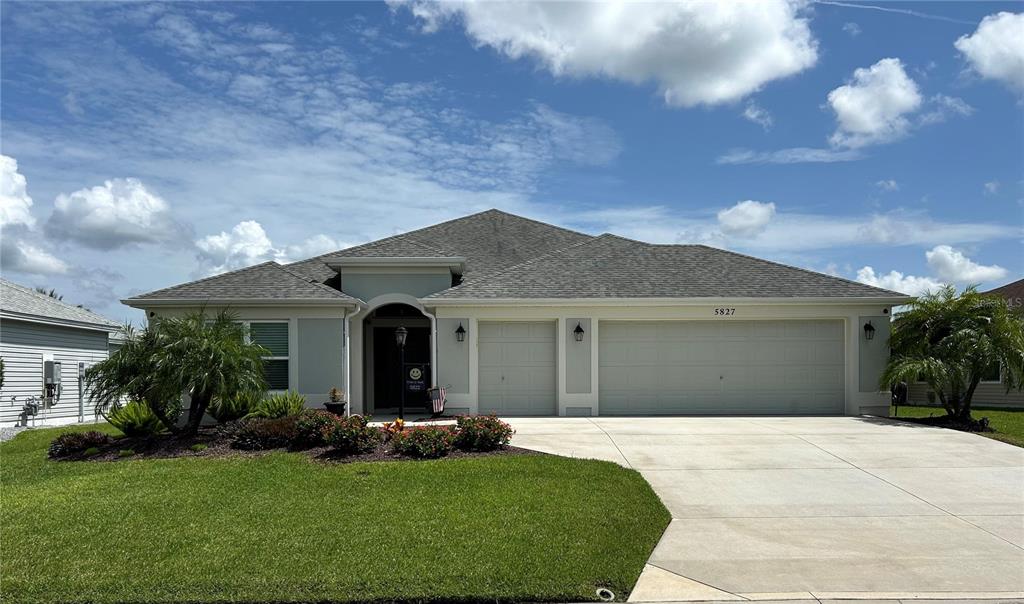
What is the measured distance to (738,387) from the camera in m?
16.0

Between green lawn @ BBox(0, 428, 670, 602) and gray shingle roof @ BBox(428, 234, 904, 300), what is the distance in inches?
257

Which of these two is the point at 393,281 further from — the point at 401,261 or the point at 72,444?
the point at 72,444

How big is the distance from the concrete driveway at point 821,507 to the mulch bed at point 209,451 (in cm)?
143

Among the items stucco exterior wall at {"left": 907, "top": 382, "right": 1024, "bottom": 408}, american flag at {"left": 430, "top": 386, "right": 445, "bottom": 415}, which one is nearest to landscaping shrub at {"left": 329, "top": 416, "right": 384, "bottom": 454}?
american flag at {"left": 430, "top": 386, "right": 445, "bottom": 415}

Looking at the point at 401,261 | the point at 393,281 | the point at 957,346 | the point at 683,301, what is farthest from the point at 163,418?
the point at 957,346

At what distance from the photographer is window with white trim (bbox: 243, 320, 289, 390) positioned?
14961 millimetres

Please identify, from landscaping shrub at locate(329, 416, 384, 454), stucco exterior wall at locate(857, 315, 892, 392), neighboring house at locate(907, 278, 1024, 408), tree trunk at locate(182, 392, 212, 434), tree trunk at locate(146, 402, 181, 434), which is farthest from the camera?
neighboring house at locate(907, 278, 1024, 408)

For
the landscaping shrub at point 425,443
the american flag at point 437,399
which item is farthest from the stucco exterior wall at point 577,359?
the landscaping shrub at point 425,443

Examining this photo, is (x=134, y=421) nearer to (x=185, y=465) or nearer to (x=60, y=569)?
(x=185, y=465)

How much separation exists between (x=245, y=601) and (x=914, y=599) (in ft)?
16.7

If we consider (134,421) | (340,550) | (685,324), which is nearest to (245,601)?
(340,550)

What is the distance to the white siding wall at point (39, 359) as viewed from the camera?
18406mm

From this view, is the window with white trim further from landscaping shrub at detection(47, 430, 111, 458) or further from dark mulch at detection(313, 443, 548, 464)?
dark mulch at detection(313, 443, 548, 464)

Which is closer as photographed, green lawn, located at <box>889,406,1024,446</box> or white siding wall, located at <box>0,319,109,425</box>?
green lawn, located at <box>889,406,1024,446</box>
